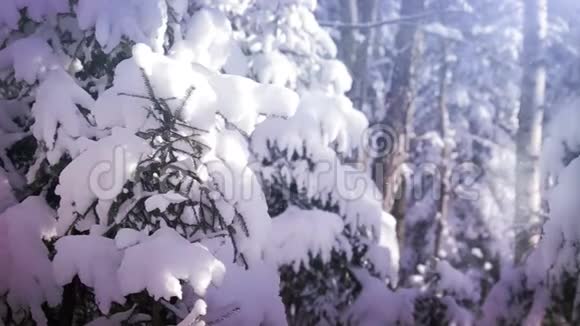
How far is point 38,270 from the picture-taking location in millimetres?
3213

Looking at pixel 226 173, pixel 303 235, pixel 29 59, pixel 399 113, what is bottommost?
pixel 303 235

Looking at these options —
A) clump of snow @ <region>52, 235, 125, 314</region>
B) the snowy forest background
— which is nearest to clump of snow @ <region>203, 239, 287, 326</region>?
the snowy forest background

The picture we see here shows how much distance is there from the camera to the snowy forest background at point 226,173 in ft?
9.91

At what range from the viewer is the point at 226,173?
10.8 feet

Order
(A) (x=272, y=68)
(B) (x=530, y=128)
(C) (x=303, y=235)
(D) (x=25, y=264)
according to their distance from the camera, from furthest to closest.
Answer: (B) (x=530, y=128), (A) (x=272, y=68), (C) (x=303, y=235), (D) (x=25, y=264)

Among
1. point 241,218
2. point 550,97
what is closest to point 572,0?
point 550,97

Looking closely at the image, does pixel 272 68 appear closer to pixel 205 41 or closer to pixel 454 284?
pixel 205 41

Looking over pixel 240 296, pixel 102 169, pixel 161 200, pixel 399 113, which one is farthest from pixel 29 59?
pixel 399 113

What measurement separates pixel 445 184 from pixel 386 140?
4672mm

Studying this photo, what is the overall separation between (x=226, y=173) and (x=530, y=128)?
3.79 meters

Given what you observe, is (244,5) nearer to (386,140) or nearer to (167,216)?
(167,216)

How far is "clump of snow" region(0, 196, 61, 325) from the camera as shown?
10.5ft

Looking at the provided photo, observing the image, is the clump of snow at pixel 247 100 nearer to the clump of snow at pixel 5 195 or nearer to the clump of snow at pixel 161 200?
the clump of snow at pixel 161 200

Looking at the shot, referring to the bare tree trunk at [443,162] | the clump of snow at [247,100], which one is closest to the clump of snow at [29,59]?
the clump of snow at [247,100]
